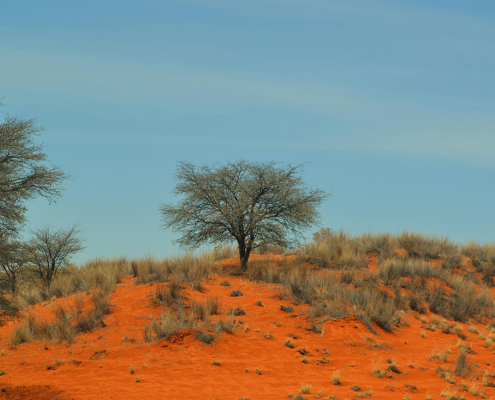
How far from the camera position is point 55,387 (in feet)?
40.2

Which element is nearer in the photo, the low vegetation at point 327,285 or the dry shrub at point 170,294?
the low vegetation at point 327,285

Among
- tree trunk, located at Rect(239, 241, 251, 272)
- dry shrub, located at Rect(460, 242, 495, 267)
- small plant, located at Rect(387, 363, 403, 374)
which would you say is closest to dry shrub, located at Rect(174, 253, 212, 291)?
tree trunk, located at Rect(239, 241, 251, 272)

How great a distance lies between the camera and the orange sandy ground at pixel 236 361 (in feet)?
38.8

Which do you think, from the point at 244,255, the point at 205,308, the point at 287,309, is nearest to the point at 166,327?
the point at 205,308

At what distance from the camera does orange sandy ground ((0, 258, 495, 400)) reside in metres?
11.8

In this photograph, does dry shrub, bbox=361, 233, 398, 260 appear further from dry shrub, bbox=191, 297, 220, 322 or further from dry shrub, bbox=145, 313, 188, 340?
dry shrub, bbox=145, 313, 188, 340

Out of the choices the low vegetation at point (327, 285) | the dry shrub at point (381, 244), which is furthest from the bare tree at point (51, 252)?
the dry shrub at point (381, 244)

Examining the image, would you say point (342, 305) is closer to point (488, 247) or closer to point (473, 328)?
point (473, 328)

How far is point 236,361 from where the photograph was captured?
13.5 meters

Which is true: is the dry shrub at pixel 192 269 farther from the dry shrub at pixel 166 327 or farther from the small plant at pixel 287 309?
the small plant at pixel 287 309

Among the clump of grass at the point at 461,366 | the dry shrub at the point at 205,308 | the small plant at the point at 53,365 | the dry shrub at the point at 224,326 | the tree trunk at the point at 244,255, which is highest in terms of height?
the tree trunk at the point at 244,255

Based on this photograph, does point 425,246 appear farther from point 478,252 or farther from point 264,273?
point 264,273

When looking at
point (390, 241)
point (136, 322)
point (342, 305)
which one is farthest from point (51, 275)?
point (390, 241)

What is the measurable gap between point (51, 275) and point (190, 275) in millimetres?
11884
